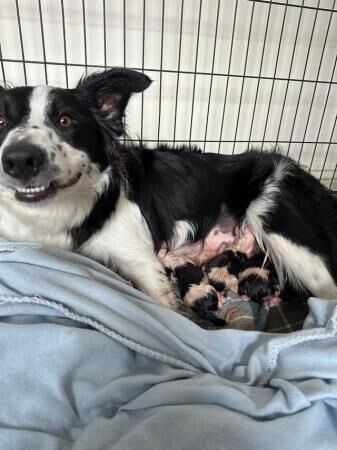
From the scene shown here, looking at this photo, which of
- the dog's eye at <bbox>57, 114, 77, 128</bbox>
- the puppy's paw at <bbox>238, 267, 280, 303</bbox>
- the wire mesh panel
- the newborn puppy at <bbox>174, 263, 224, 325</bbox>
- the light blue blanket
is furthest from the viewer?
the wire mesh panel

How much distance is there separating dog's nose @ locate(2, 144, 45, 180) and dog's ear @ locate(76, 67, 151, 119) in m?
0.49

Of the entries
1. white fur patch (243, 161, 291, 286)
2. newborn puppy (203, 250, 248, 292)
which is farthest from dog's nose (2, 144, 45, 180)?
white fur patch (243, 161, 291, 286)

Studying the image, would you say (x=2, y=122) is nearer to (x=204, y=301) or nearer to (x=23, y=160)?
(x=23, y=160)

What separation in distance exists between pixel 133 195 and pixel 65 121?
0.47m

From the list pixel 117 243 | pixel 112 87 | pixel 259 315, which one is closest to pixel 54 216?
pixel 117 243

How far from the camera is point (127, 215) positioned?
5.41 ft

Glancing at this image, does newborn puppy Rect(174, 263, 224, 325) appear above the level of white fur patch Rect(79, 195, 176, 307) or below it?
below

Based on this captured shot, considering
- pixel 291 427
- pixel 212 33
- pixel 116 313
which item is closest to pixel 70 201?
pixel 116 313

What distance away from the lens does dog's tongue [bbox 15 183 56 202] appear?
1.28 m

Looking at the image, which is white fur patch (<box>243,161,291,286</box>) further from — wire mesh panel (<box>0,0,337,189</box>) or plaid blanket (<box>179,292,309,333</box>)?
wire mesh panel (<box>0,0,337,189</box>)

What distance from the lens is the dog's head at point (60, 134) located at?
1214 mm

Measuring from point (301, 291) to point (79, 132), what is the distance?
122 cm

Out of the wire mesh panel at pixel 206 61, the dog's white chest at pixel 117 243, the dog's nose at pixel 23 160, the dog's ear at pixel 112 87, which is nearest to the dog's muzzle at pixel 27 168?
the dog's nose at pixel 23 160

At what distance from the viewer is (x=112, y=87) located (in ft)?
5.05
